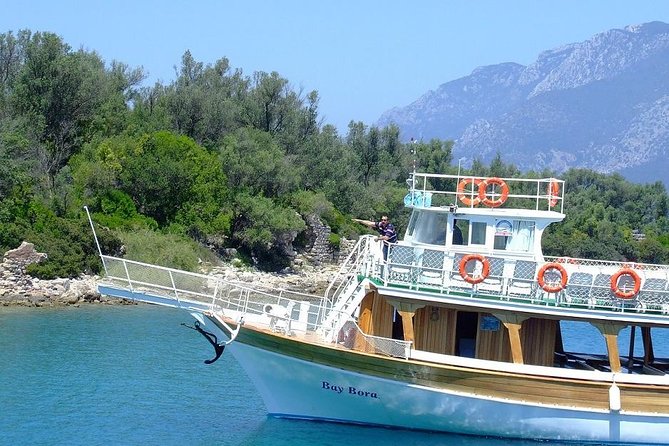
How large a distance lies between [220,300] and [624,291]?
7247mm

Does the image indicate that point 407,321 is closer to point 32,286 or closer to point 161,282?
point 161,282

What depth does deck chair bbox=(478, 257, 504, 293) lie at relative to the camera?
19328mm

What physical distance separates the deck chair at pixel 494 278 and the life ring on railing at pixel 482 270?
230 mm

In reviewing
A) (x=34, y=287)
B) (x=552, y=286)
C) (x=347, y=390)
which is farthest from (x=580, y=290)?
(x=34, y=287)

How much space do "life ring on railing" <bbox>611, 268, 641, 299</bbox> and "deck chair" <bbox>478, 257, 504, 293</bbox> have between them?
6.43 feet

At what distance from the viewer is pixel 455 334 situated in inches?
783

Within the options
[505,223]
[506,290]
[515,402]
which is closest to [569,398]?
[515,402]

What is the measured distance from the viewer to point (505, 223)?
20.4 metres

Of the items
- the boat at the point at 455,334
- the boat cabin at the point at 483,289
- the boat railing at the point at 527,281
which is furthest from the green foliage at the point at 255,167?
the boat railing at the point at 527,281

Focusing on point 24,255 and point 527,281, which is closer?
point 527,281

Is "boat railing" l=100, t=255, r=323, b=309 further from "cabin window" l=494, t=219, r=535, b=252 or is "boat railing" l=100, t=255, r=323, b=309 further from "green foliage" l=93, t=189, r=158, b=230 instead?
"green foliage" l=93, t=189, r=158, b=230

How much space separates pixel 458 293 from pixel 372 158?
4988 cm

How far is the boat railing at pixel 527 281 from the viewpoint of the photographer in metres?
19.2

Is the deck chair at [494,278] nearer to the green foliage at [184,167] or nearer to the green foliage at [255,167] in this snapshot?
the green foliage at [184,167]
